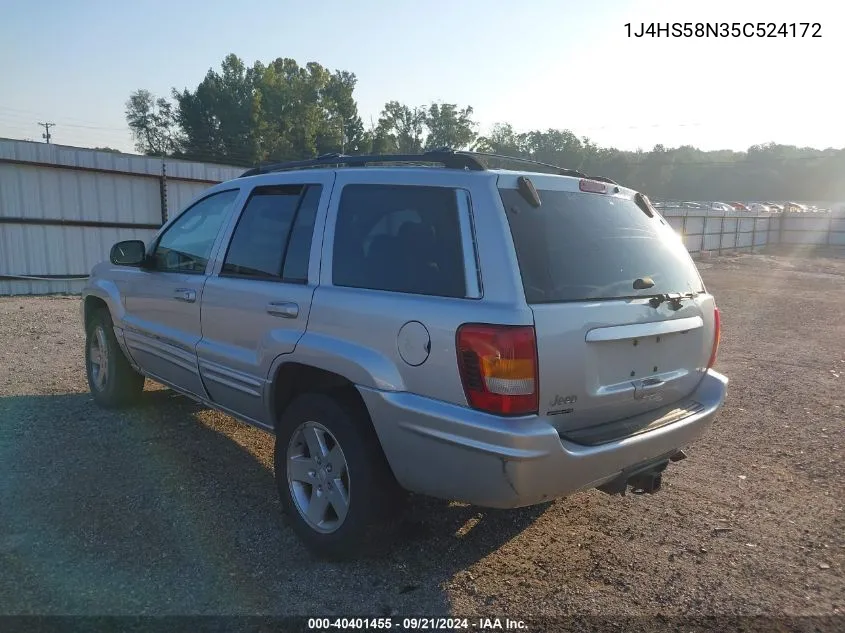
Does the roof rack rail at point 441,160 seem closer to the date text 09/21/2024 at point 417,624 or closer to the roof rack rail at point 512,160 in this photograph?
the roof rack rail at point 512,160

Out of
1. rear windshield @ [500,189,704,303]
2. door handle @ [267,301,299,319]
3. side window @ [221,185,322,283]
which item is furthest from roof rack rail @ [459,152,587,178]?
door handle @ [267,301,299,319]

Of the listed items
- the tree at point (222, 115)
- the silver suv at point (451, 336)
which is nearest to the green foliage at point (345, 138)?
the tree at point (222, 115)

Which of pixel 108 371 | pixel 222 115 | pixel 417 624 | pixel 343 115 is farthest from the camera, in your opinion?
pixel 343 115

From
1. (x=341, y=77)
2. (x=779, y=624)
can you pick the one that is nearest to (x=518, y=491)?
(x=779, y=624)

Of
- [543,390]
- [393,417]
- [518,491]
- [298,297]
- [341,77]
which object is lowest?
[518,491]

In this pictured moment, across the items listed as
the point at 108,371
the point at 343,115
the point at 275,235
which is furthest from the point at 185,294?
the point at 343,115

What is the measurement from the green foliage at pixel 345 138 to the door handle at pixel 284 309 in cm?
5360

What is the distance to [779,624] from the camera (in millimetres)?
2826

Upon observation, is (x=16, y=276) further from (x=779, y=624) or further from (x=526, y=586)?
(x=779, y=624)

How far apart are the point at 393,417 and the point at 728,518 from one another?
2240 millimetres

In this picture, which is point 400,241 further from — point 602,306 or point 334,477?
point 334,477

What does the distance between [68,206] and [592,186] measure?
1326 cm

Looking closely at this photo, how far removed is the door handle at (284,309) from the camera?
3.40 meters

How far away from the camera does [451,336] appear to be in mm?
2688
